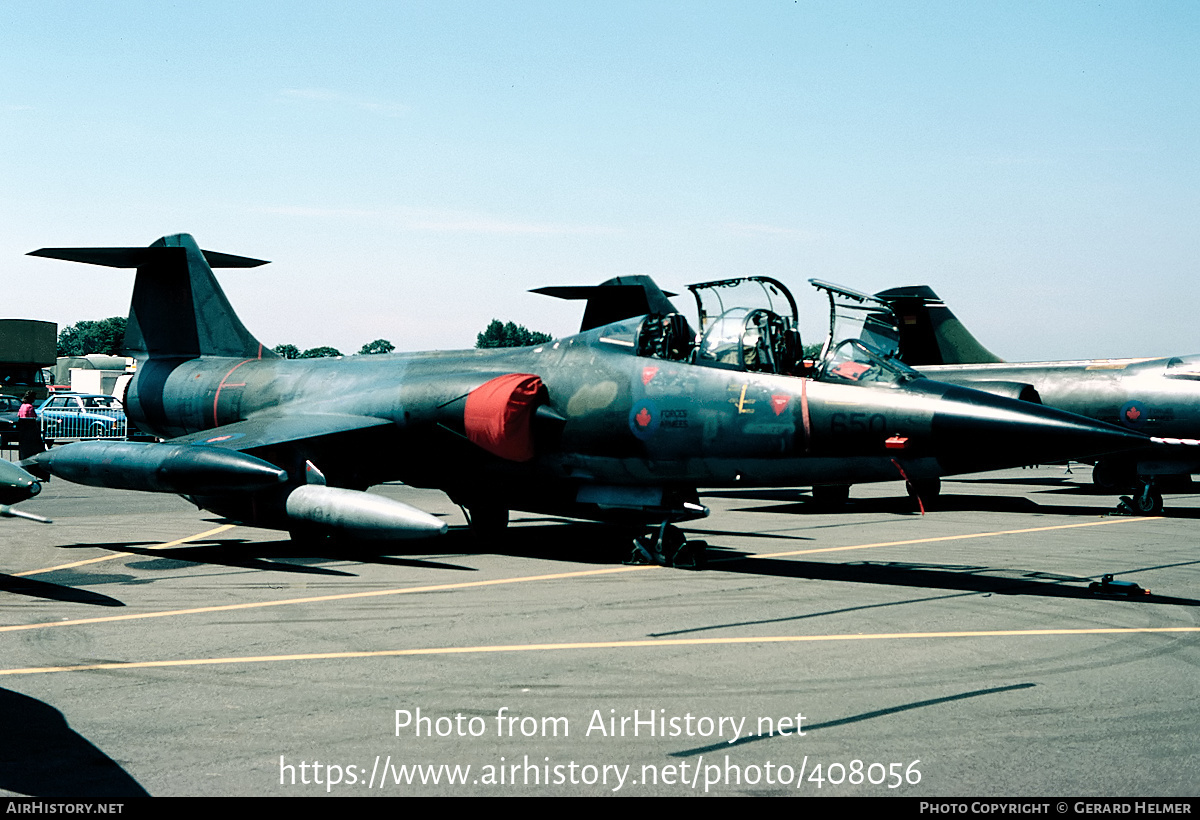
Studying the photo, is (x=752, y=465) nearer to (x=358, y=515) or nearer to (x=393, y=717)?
(x=358, y=515)

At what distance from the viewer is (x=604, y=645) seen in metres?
8.65

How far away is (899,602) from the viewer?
10.7 m

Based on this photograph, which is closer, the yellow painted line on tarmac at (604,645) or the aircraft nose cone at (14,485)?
the yellow painted line on tarmac at (604,645)

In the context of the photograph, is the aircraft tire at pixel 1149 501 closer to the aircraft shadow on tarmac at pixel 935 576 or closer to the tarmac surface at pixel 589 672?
the tarmac surface at pixel 589 672

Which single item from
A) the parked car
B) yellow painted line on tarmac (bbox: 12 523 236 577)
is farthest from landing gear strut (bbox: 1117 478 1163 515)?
the parked car

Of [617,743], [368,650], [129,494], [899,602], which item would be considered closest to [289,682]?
[368,650]

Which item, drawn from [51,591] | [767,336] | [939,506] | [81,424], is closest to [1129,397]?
[939,506]

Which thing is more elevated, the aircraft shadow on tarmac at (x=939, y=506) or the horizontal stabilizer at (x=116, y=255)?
the horizontal stabilizer at (x=116, y=255)

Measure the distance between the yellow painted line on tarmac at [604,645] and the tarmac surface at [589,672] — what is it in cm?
4

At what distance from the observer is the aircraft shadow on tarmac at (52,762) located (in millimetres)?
5215

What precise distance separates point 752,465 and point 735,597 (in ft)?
5.97

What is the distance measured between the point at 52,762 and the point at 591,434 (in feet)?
27.5

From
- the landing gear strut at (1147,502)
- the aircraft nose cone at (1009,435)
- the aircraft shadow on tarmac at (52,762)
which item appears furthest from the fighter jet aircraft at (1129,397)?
the aircraft shadow on tarmac at (52,762)

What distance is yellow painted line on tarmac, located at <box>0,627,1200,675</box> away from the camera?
25.7 ft
